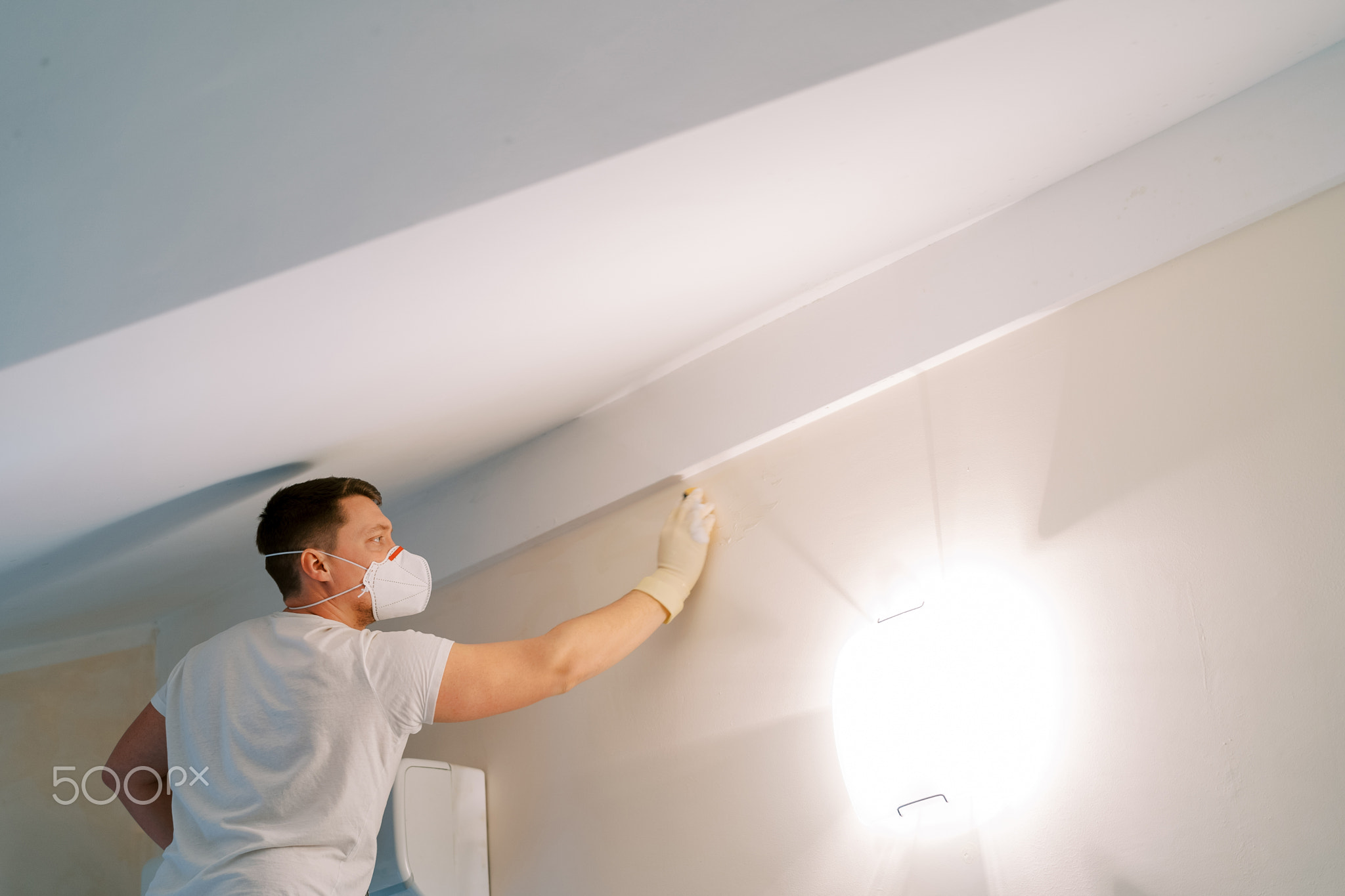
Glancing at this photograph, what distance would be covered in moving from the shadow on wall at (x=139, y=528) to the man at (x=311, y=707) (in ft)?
0.48

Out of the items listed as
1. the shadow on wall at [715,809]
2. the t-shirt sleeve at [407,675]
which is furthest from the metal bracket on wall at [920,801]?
the t-shirt sleeve at [407,675]

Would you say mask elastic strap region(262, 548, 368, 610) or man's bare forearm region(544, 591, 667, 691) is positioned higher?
mask elastic strap region(262, 548, 368, 610)

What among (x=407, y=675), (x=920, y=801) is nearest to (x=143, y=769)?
(x=407, y=675)

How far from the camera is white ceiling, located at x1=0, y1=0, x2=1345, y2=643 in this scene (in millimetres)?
1121

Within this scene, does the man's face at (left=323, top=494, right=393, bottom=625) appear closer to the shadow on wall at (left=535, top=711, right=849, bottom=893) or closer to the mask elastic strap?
the mask elastic strap

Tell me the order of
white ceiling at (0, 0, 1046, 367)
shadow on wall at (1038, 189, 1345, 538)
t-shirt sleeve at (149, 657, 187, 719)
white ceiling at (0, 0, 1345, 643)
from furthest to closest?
t-shirt sleeve at (149, 657, 187, 719) → shadow on wall at (1038, 189, 1345, 538) → white ceiling at (0, 0, 1345, 643) → white ceiling at (0, 0, 1046, 367)

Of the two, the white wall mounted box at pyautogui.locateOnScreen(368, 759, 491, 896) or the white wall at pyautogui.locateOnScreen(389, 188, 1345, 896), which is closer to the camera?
the white wall at pyautogui.locateOnScreen(389, 188, 1345, 896)

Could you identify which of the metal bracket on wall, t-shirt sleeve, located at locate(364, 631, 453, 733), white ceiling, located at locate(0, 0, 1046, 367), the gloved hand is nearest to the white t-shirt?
t-shirt sleeve, located at locate(364, 631, 453, 733)

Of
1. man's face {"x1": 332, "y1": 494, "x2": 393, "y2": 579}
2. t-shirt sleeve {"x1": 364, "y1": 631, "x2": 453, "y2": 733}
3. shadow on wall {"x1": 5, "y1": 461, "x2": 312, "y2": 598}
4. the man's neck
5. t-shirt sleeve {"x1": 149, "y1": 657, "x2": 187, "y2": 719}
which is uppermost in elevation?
shadow on wall {"x1": 5, "y1": 461, "x2": 312, "y2": 598}

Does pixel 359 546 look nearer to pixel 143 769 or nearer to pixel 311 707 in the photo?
pixel 311 707

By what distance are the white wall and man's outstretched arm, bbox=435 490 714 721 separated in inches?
2.6

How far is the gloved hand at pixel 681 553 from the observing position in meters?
1.74

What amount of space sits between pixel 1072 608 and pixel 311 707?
111cm

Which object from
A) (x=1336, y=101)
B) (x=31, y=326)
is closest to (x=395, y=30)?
(x=31, y=326)
